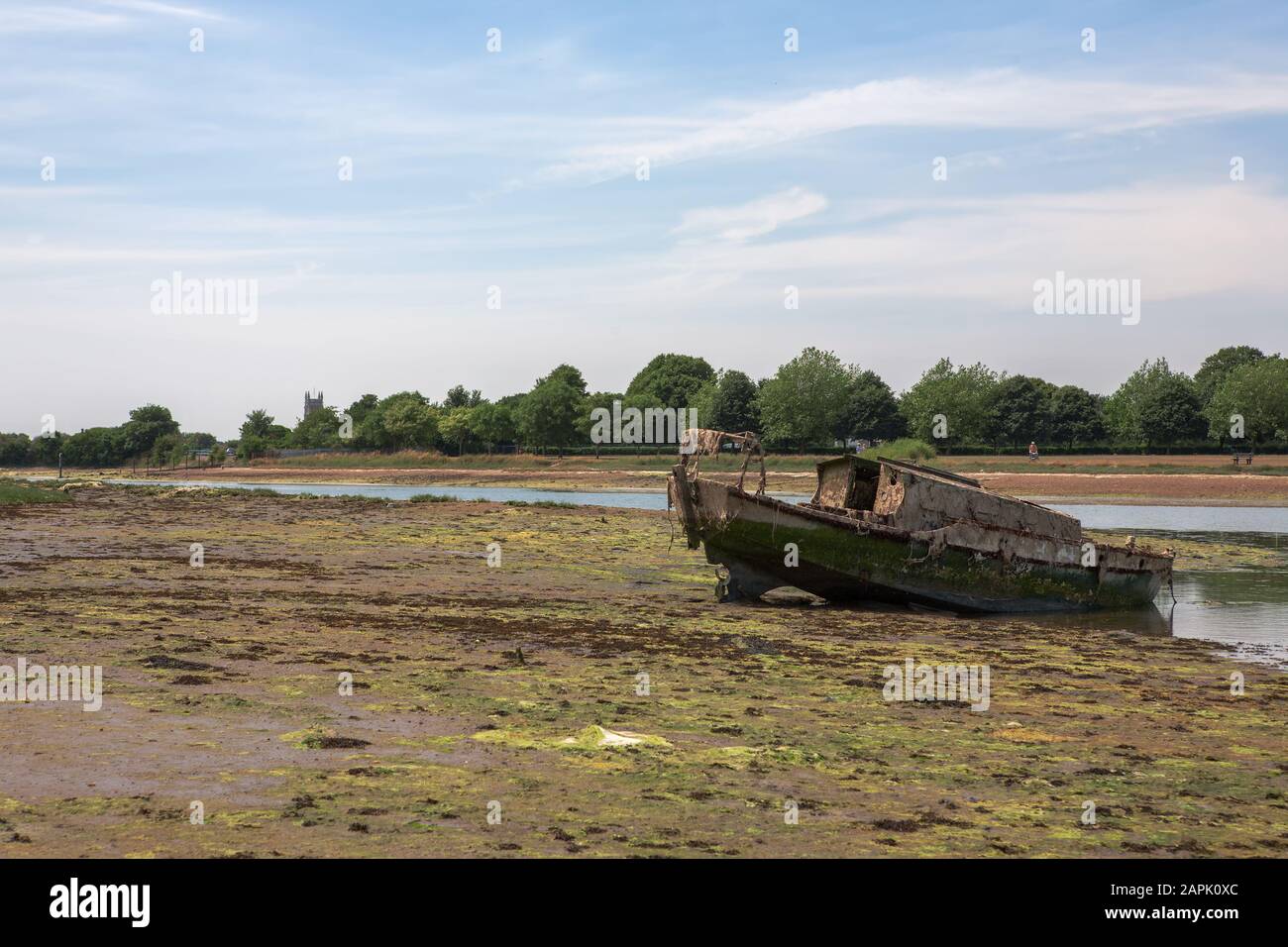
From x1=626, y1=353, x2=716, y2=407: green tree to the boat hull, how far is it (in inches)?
4657

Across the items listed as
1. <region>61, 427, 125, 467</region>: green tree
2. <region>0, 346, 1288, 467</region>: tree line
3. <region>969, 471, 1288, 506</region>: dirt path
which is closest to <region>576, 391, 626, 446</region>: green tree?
<region>0, 346, 1288, 467</region>: tree line

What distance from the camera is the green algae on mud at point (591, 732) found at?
30.6 feet

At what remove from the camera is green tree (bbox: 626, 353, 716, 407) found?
152 m

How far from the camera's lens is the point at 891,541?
81.1 feet

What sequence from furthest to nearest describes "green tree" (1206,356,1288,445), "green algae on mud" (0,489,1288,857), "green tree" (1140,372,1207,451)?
"green tree" (1140,372,1207,451)
"green tree" (1206,356,1288,445)
"green algae on mud" (0,489,1288,857)

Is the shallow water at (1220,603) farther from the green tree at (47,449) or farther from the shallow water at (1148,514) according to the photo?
the green tree at (47,449)

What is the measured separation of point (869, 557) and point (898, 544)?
693mm

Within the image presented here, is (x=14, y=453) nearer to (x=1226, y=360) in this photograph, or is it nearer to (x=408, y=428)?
(x=408, y=428)

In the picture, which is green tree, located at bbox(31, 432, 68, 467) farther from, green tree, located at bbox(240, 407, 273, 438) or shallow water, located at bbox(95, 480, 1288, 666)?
shallow water, located at bbox(95, 480, 1288, 666)

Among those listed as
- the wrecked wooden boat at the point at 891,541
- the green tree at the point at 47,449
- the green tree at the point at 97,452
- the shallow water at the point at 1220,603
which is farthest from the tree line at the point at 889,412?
the wrecked wooden boat at the point at 891,541

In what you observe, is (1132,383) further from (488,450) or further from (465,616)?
(465,616)
